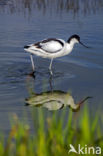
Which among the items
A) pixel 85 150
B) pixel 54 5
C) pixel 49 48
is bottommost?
pixel 54 5

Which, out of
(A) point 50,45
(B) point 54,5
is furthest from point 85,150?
(B) point 54,5

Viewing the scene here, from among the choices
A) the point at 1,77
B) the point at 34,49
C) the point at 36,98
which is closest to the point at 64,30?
the point at 34,49

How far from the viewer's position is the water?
335 inches

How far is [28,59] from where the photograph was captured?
37.2ft

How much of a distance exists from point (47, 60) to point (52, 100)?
3.43m

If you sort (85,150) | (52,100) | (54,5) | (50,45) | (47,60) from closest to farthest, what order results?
(85,150) < (52,100) < (50,45) < (47,60) < (54,5)

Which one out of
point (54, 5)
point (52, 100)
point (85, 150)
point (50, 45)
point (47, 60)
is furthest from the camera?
point (54, 5)

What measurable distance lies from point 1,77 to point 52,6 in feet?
27.7

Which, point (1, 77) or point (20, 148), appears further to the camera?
point (1, 77)

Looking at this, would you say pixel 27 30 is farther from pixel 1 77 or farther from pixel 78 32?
pixel 1 77

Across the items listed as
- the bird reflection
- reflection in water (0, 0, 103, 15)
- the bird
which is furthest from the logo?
reflection in water (0, 0, 103, 15)

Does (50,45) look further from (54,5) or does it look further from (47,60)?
(54,5)

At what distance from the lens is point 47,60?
1151 cm

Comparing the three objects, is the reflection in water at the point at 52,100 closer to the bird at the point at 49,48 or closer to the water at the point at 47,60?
the water at the point at 47,60
